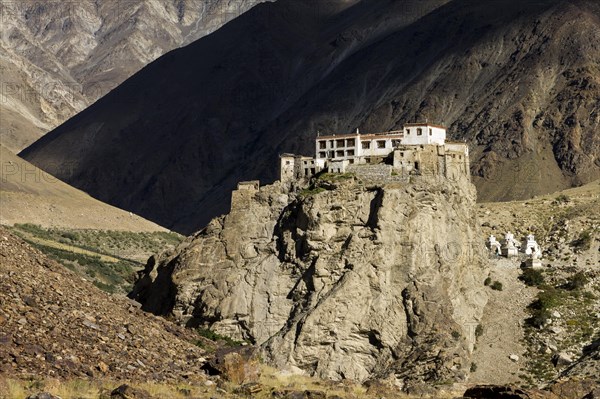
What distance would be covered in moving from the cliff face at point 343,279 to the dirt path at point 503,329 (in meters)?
1.27

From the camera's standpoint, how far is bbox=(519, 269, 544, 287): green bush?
75500 mm

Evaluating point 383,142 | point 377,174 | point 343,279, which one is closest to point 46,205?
point 383,142

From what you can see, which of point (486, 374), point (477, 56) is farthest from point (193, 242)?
point (477, 56)

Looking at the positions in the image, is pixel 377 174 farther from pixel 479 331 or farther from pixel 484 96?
pixel 484 96

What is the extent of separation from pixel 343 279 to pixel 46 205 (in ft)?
255

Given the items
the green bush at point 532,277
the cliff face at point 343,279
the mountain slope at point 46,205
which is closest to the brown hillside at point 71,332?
the cliff face at point 343,279

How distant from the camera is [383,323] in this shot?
64500 millimetres

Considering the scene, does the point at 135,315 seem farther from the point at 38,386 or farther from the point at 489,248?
the point at 489,248

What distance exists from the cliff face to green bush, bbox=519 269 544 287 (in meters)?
4.11

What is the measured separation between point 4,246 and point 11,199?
99535 millimetres

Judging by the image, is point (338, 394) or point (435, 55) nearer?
point (338, 394)

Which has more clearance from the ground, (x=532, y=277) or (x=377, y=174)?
(x=377, y=174)

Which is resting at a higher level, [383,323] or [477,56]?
[477,56]

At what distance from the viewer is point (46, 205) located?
137 meters
